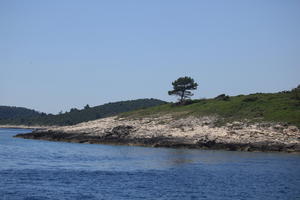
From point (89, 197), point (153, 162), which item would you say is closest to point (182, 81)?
point (153, 162)

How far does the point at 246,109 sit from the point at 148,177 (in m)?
60.1

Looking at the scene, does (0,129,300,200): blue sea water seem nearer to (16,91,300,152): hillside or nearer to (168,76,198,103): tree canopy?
(16,91,300,152): hillside

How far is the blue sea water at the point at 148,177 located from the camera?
38969 mm

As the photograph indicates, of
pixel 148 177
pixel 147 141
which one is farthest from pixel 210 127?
pixel 148 177

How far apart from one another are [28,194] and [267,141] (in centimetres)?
5516

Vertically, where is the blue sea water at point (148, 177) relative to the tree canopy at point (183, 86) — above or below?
below

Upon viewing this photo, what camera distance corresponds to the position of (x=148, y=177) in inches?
1911

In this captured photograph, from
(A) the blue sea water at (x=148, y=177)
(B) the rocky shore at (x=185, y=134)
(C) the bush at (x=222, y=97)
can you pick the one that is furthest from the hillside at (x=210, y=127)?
(A) the blue sea water at (x=148, y=177)

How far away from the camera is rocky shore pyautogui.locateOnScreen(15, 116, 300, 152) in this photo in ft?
271

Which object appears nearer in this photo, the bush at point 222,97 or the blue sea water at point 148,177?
the blue sea water at point 148,177

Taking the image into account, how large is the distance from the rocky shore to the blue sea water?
1382 centimetres

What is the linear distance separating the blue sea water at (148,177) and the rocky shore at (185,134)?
45.3 ft

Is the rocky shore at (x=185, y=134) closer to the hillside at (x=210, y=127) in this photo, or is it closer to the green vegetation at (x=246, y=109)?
the hillside at (x=210, y=127)

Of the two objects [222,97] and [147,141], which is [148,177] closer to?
[147,141]
